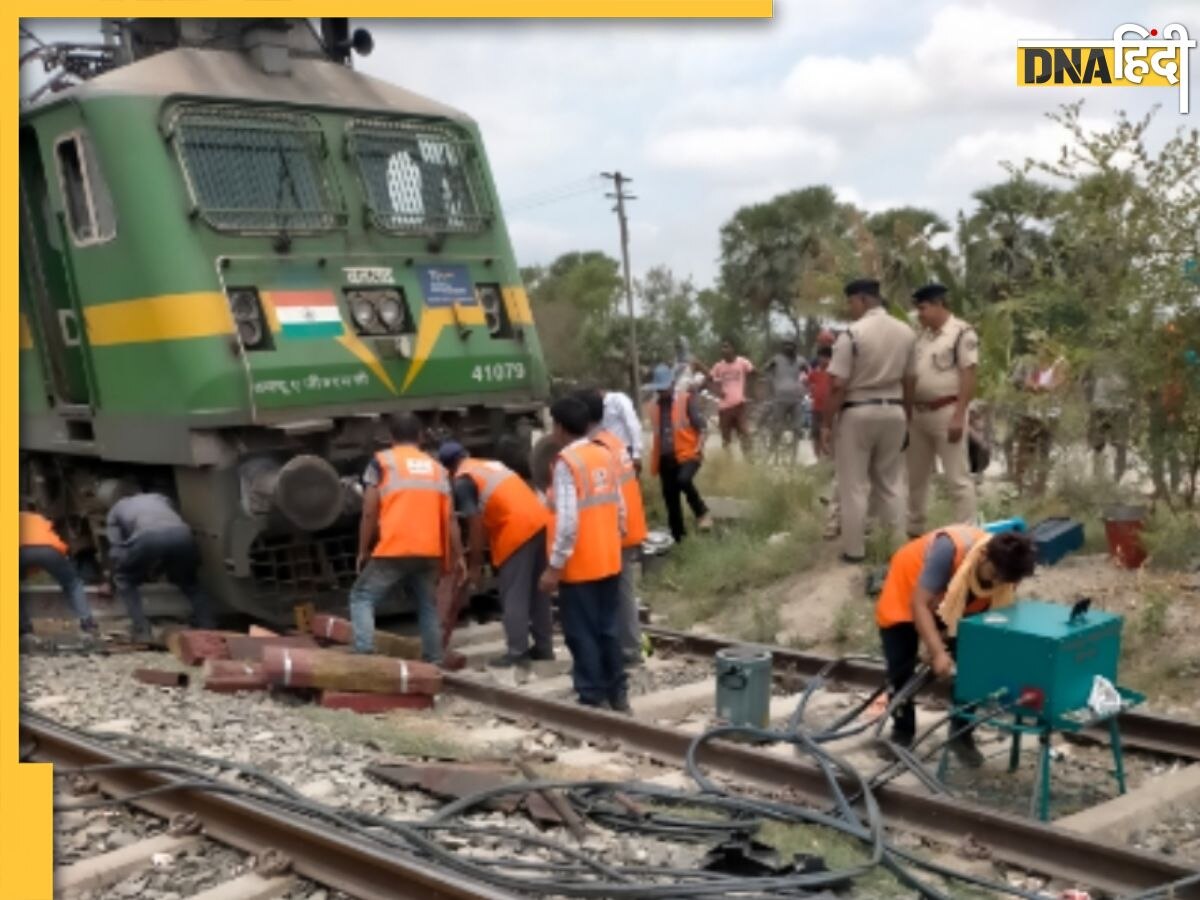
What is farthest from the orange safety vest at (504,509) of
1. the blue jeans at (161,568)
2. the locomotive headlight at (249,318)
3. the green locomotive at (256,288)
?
the blue jeans at (161,568)

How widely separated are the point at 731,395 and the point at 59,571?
30.2 feet

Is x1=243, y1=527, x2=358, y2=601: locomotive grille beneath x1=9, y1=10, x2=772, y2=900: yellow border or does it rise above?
beneath

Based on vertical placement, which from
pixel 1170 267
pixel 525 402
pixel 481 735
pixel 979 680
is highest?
pixel 1170 267

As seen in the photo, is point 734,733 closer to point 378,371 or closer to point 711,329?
point 378,371

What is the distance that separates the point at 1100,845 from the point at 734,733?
1950 mm

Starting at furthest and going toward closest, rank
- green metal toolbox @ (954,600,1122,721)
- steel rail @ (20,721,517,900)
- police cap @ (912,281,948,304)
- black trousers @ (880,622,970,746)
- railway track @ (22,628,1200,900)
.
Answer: police cap @ (912,281,948,304)
black trousers @ (880,622,970,746)
green metal toolbox @ (954,600,1122,721)
railway track @ (22,628,1200,900)
steel rail @ (20,721,517,900)

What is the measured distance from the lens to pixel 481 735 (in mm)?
6617

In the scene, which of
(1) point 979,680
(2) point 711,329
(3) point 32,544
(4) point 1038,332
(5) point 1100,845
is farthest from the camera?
(2) point 711,329

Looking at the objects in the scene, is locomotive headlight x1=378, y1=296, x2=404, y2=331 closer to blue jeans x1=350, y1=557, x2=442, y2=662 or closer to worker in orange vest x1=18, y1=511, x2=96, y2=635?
blue jeans x1=350, y1=557, x2=442, y2=662

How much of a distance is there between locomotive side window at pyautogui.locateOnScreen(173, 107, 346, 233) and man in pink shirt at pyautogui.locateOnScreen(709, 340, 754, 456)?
8057 millimetres

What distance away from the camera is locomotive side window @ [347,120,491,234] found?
29.2ft

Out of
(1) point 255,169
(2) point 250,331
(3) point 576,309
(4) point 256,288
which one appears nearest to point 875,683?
(2) point 250,331

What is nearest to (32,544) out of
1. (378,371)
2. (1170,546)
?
(378,371)

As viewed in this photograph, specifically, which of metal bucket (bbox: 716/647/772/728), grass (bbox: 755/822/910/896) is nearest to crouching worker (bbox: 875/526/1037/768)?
metal bucket (bbox: 716/647/772/728)
